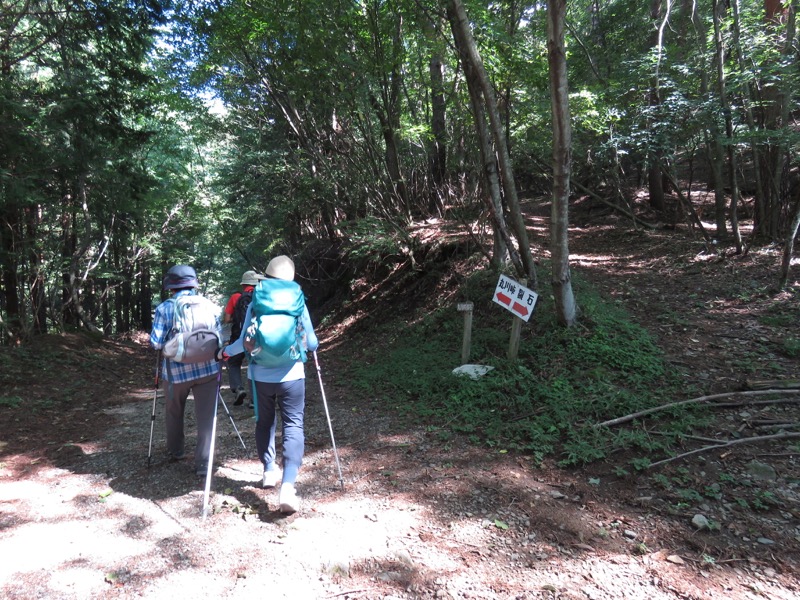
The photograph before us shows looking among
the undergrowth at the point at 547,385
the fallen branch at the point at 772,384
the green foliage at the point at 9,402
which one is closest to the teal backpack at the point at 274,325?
the undergrowth at the point at 547,385

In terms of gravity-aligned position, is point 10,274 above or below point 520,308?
above

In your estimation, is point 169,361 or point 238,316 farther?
point 238,316

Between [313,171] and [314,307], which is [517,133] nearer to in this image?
[313,171]

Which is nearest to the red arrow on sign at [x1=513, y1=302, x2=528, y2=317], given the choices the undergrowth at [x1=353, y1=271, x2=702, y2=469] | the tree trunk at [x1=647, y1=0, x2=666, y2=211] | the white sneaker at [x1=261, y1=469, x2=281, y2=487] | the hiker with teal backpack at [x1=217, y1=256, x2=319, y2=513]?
the undergrowth at [x1=353, y1=271, x2=702, y2=469]

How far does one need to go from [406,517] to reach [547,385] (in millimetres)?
2850

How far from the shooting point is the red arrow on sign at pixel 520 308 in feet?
20.1

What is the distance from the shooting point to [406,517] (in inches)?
141

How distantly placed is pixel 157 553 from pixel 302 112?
1180cm

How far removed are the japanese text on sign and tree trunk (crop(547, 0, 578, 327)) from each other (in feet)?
2.53

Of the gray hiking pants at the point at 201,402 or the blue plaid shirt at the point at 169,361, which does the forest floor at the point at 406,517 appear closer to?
the gray hiking pants at the point at 201,402

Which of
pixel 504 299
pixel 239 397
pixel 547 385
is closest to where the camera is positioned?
pixel 547 385

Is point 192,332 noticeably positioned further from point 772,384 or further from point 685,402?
point 772,384

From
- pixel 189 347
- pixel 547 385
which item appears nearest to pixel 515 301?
pixel 547 385

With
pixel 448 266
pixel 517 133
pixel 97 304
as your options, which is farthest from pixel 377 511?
pixel 97 304
